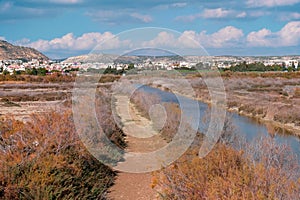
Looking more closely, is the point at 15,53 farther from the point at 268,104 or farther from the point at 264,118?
the point at 264,118

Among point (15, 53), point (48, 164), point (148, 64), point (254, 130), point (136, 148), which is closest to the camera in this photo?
point (48, 164)

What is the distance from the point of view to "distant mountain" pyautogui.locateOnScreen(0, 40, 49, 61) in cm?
16452

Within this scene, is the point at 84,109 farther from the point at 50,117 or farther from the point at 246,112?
the point at 246,112

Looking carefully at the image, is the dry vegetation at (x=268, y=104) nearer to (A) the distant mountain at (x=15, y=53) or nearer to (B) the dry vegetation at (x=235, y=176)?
(B) the dry vegetation at (x=235, y=176)

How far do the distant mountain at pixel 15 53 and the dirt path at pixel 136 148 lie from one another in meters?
145

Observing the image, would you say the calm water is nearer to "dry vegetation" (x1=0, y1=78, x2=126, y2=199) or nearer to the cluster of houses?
the cluster of houses

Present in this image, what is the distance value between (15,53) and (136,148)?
6604 inches

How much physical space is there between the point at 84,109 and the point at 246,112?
20.4 meters

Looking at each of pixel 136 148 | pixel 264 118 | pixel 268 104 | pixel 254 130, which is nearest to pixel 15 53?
pixel 268 104

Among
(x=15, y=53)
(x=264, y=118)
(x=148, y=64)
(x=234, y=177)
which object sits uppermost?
(x=15, y=53)

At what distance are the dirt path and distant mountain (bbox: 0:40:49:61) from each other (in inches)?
5723

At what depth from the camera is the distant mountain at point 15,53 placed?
164525 millimetres

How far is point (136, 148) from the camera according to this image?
16750 mm

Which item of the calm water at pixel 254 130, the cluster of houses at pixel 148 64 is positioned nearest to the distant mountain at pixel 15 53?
the cluster of houses at pixel 148 64
